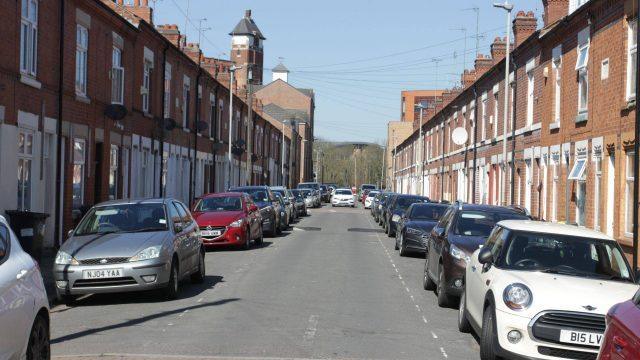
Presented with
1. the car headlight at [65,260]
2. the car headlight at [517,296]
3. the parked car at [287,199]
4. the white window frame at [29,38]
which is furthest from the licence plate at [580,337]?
the parked car at [287,199]

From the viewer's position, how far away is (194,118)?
38.6 m

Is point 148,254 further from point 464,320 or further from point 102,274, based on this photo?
point 464,320

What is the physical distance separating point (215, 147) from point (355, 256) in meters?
23.5

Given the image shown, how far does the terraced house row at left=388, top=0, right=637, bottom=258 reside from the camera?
18578 millimetres

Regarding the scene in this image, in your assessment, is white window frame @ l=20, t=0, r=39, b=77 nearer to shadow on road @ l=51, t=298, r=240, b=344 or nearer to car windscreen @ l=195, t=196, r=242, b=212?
car windscreen @ l=195, t=196, r=242, b=212

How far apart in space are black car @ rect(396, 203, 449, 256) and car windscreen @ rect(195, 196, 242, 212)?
14.7 feet

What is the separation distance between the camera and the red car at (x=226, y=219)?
21.4 metres

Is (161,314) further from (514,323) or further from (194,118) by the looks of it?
(194,118)

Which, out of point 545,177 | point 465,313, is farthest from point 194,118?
point 465,313

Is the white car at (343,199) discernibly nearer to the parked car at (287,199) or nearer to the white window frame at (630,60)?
the parked car at (287,199)

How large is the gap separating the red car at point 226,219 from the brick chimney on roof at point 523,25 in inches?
582

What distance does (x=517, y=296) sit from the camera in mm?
8023

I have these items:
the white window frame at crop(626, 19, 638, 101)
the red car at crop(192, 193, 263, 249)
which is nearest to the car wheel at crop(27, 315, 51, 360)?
the red car at crop(192, 193, 263, 249)

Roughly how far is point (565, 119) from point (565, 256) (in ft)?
50.1
